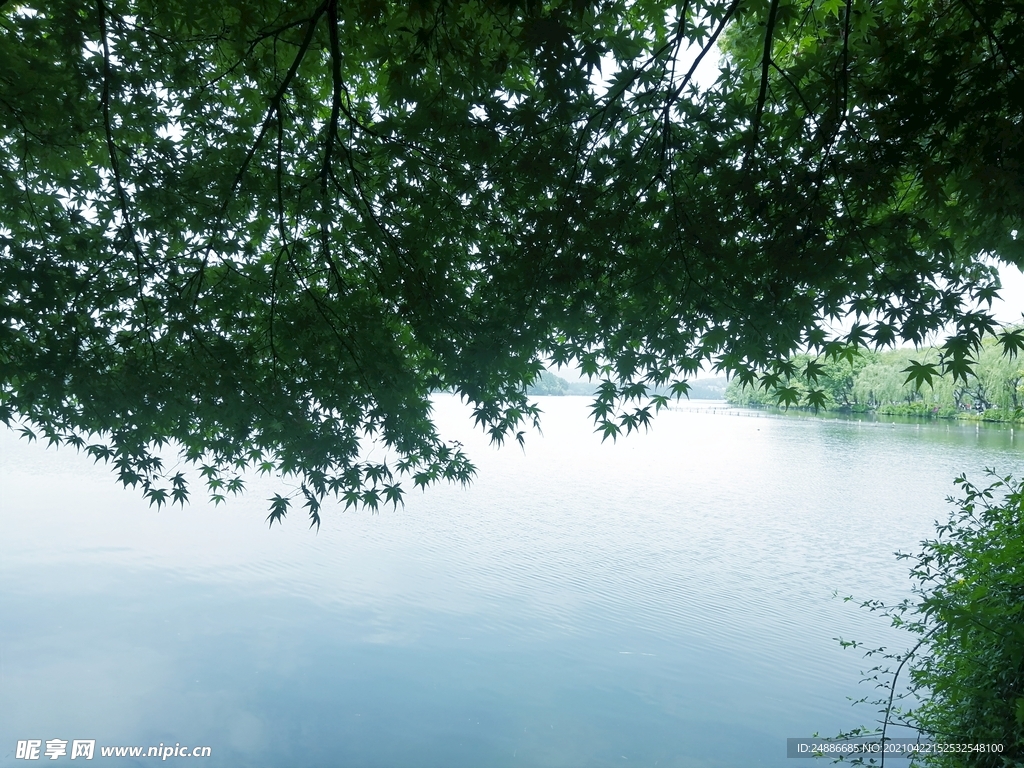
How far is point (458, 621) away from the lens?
7492 mm

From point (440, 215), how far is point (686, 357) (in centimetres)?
163

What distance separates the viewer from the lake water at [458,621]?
5504 mm

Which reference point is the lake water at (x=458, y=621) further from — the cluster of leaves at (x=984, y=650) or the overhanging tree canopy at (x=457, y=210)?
the overhanging tree canopy at (x=457, y=210)

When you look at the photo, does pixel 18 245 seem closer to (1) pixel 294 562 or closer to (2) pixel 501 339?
(2) pixel 501 339

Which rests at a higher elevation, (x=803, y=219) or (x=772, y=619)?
(x=803, y=219)

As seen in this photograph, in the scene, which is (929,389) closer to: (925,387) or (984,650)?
(925,387)

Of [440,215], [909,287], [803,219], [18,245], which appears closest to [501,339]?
[440,215]

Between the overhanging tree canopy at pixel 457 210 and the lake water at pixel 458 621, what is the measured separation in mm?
2596

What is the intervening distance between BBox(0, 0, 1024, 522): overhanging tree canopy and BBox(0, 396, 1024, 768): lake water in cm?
260

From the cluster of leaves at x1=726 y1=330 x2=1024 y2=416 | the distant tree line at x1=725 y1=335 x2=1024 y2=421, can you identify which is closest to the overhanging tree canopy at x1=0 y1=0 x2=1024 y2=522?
the cluster of leaves at x1=726 y1=330 x2=1024 y2=416

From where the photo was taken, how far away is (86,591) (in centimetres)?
793

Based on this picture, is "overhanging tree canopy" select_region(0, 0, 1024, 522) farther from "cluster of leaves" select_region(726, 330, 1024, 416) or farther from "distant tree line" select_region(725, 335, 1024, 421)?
"distant tree line" select_region(725, 335, 1024, 421)

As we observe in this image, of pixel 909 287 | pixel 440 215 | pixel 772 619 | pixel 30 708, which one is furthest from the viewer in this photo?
pixel 772 619

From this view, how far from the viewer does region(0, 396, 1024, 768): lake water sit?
5504 mm
